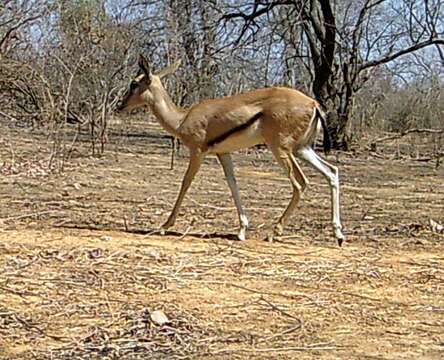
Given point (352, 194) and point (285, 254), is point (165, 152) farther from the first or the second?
point (285, 254)

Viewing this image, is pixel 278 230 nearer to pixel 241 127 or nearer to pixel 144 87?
pixel 241 127

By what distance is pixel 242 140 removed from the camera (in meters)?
9.60

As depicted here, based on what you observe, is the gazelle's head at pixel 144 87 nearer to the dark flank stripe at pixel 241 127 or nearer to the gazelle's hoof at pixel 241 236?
the dark flank stripe at pixel 241 127

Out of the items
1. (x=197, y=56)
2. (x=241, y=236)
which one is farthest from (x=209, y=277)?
(x=197, y=56)

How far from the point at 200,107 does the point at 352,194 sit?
5.56 m

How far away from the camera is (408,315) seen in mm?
6418

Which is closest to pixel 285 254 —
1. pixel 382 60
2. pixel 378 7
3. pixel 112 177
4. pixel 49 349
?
pixel 49 349

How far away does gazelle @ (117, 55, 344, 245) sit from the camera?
31.0 ft

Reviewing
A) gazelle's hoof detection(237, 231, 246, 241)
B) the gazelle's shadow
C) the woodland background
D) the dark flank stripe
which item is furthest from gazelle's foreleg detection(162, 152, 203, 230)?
the woodland background

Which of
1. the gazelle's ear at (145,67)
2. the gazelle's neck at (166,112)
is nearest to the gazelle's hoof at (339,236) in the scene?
the gazelle's neck at (166,112)

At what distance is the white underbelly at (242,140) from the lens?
376 inches

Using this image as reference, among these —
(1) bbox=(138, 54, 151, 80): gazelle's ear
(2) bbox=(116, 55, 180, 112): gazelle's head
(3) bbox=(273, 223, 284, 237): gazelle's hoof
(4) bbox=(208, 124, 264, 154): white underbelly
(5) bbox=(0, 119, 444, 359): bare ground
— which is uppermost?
(1) bbox=(138, 54, 151, 80): gazelle's ear

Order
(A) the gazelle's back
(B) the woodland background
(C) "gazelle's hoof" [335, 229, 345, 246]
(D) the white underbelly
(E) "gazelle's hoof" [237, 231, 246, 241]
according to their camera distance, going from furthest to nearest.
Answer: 1. (B) the woodland background
2. (D) the white underbelly
3. (A) the gazelle's back
4. (E) "gazelle's hoof" [237, 231, 246, 241]
5. (C) "gazelle's hoof" [335, 229, 345, 246]

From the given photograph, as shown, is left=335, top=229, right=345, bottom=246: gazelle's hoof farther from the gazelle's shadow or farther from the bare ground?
the gazelle's shadow
